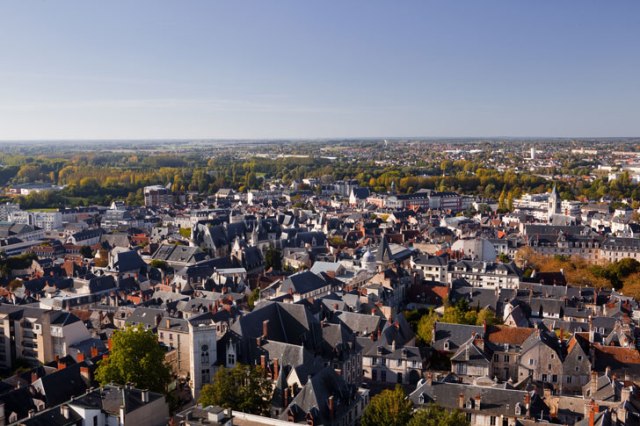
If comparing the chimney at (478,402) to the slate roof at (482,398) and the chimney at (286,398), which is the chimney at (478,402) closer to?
the slate roof at (482,398)

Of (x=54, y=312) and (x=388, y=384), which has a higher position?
(x=54, y=312)

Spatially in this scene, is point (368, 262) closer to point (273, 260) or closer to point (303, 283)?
point (303, 283)

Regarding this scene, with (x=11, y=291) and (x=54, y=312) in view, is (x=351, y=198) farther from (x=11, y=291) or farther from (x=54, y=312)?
(x=54, y=312)

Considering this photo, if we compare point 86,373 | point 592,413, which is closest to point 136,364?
point 86,373

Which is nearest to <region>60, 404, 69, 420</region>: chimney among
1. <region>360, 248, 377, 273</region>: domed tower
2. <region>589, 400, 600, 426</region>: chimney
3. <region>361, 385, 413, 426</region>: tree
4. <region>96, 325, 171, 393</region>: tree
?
<region>96, 325, 171, 393</region>: tree

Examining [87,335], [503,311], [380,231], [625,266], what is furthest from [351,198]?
[87,335]

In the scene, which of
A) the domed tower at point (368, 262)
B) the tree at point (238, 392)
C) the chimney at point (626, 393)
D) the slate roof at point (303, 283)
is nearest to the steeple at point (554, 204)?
the domed tower at point (368, 262)
